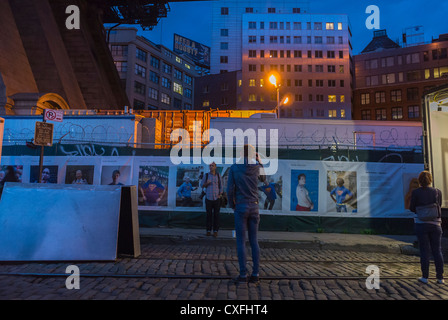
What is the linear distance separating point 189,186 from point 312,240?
4068mm

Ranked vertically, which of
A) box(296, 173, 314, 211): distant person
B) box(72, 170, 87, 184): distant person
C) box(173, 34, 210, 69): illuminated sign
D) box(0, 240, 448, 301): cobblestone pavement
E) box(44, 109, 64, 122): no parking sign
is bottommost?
box(0, 240, 448, 301): cobblestone pavement

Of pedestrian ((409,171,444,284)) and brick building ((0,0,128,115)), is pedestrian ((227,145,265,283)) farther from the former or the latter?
brick building ((0,0,128,115))

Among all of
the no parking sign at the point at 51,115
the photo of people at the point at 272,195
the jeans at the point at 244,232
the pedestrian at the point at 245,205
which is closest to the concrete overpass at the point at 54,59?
the no parking sign at the point at 51,115

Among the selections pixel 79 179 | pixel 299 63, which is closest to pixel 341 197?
pixel 79 179

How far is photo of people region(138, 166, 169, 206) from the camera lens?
9453 millimetres

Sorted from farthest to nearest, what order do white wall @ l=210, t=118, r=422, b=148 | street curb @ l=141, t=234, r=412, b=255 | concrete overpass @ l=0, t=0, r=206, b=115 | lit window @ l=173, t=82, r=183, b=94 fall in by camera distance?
lit window @ l=173, t=82, r=183, b=94
concrete overpass @ l=0, t=0, r=206, b=115
white wall @ l=210, t=118, r=422, b=148
street curb @ l=141, t=234, r=412, b=255

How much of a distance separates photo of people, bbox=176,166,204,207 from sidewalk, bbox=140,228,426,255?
1034 mm

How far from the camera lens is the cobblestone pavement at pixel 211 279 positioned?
4.21 meters

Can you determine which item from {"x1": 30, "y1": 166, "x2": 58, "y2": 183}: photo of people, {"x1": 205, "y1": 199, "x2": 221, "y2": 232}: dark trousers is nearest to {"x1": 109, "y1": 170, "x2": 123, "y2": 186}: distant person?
{"x1": 30, "y1": 166, "x2": 58, "y2": 183}: photo of people

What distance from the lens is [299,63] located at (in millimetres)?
75375

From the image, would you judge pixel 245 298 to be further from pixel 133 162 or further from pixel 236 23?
pixel 236 23

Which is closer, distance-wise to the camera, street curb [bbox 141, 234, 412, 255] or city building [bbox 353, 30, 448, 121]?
street curb [bbox 141, 234, 412, 255]

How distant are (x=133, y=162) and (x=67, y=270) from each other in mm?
4666

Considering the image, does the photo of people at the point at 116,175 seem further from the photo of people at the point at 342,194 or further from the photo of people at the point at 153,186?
the photo of people at the point at 342,194
